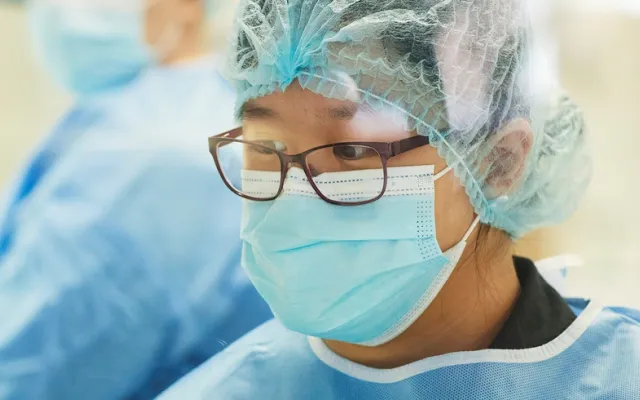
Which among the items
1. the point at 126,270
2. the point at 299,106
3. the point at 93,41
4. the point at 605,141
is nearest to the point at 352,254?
the point at 299,106

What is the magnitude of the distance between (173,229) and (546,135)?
895mm

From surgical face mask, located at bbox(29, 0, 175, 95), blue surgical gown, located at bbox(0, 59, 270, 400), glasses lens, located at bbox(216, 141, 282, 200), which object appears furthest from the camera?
surgical face mask, located at bbox(29, 0, 175, 95)

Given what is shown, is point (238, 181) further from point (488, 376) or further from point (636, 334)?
point (636, 334)

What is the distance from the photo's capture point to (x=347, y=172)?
98cm

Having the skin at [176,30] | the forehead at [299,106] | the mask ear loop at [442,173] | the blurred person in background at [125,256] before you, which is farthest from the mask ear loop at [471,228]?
the skin at [176,30]

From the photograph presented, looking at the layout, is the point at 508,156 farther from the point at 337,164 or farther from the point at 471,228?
the point at 337,164

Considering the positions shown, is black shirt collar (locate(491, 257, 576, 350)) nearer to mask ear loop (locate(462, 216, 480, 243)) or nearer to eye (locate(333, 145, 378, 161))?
mask ear loop (locate(462, 216, 480, 243))

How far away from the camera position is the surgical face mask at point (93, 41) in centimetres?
236

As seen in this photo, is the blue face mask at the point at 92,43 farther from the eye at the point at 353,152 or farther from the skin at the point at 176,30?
the eye at the point at 353,152

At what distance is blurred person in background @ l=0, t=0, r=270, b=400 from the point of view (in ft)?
4.93

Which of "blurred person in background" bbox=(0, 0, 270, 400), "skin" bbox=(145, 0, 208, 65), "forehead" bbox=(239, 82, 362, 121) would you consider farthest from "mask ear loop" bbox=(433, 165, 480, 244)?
"skin" bbox=(145, 0, 208, 65)

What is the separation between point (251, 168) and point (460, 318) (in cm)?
40

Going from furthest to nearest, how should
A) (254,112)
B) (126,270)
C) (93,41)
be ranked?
(93,41) < (126,270) < (254,112)

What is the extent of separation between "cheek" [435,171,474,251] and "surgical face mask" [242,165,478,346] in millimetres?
11
